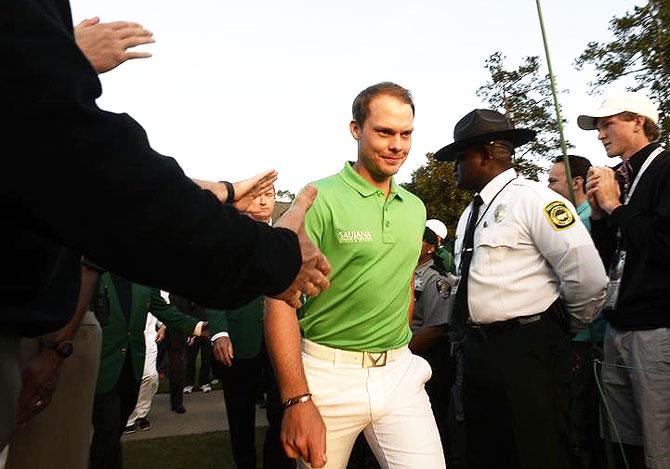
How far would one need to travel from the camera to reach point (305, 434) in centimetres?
246

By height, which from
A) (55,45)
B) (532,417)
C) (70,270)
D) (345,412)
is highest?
(55,45)

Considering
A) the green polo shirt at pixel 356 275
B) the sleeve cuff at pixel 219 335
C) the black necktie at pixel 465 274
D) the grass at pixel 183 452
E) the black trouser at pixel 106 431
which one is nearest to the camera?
the green polo shirt at pixel 356 275

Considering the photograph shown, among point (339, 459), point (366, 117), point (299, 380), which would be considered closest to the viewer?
point (299, 380)

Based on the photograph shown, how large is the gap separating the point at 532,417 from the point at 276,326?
169 cm

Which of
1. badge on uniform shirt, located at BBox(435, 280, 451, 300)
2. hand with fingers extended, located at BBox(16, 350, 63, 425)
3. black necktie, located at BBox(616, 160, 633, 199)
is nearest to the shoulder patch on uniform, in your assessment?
black necktie, located at BBox(616, 160, 633, 199)

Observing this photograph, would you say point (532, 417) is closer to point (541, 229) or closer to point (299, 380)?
point (541, 229)

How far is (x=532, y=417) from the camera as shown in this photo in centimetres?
344

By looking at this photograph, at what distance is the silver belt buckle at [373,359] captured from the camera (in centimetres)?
277

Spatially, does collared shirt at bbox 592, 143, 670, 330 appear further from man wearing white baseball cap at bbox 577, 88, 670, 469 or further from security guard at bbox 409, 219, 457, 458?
security guard at bbox 409, 219, 457, 458

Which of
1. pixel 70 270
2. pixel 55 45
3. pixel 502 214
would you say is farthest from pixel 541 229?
pixel 55 45

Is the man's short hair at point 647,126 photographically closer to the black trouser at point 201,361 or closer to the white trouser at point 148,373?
the white trouser at point 148,373

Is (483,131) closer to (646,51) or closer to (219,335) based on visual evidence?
(219,335)

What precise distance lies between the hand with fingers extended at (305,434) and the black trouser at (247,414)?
2.59m

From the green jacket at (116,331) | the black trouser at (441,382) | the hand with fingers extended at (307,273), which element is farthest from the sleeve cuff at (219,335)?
the hand with fingers extended at (307,273)
